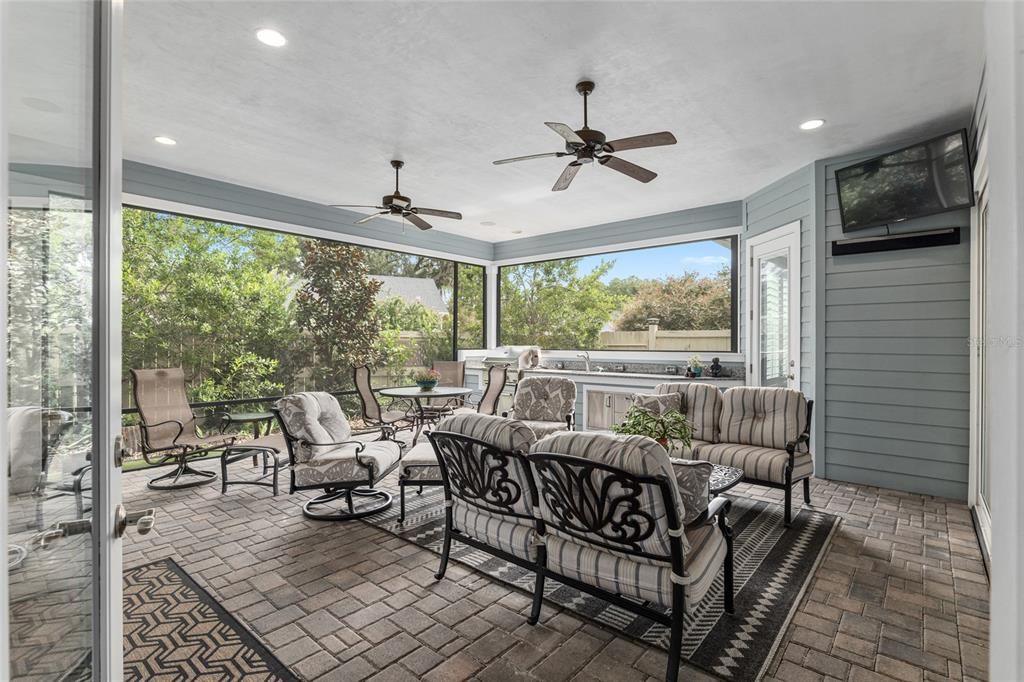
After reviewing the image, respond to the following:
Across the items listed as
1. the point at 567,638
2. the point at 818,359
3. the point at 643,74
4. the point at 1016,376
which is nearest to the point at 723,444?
the point at 818,359

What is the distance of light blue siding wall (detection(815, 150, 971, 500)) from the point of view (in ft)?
13.3

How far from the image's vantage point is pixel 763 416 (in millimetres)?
4094

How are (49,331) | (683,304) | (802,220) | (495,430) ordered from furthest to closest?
(683,304), (802,220), (495,430), (49,331)

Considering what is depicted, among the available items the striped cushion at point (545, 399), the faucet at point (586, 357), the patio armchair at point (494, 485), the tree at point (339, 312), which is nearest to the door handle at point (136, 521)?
the patio armchair at point (494, 485)

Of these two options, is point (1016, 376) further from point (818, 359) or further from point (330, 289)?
point (330, 289)

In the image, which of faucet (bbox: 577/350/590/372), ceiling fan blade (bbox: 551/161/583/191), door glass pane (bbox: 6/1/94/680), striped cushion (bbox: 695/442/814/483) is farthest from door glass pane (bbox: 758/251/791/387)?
door glass pane (bbox: 6/1/94/680)

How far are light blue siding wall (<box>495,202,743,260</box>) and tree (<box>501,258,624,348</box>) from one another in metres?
0.26

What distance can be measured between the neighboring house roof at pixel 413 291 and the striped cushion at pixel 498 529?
17.3 feet

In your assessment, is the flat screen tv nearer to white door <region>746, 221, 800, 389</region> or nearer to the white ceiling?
the white ceiling

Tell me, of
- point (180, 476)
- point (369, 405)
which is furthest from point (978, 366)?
point (180, 476)

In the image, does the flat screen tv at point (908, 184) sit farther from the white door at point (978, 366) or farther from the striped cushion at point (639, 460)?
the striped cushion at point (639, 460)

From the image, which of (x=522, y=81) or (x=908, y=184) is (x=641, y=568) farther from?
(x=908, y=184)

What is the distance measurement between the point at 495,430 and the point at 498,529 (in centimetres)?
52

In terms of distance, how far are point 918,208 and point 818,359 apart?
1.46 meters
